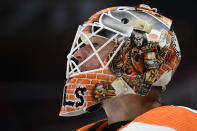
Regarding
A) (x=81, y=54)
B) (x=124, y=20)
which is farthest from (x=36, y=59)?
(x=124, y=20)

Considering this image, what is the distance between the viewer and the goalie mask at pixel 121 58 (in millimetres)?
1272

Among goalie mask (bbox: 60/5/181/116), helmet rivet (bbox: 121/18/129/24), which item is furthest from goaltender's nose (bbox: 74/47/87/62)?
helmet rivet (bbox: 121/18/129/24)

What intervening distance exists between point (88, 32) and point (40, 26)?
1511mm

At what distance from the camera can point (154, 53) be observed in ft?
4.19

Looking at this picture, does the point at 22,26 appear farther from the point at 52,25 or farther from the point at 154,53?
the point at 154,53

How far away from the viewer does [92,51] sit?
4.46 ft

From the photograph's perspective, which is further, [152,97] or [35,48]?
[35,48]

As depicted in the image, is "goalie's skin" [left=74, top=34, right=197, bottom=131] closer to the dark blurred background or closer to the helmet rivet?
the helmet rivet

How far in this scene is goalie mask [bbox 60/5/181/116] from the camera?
4.17 ft

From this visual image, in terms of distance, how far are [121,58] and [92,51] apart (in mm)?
139

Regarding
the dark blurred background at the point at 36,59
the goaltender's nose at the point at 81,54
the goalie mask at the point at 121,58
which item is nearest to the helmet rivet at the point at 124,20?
the goalie mask at the point at 121,58

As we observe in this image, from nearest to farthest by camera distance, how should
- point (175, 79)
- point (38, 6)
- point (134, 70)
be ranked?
point (134, 70) < point (175, 79) < point (38, 6)

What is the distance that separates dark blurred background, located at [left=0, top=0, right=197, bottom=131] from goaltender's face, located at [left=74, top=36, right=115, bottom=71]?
4.44ft

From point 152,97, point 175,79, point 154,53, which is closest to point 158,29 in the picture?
point 154,53
